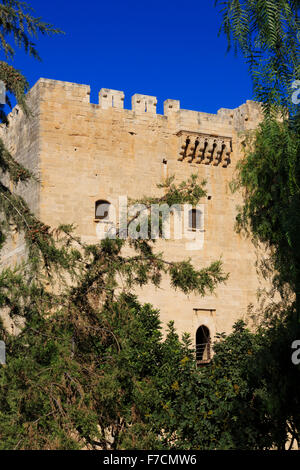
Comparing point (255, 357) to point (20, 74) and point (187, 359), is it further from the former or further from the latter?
point (20, 74)

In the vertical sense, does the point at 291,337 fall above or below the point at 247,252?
below

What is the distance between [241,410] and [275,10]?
183 inches

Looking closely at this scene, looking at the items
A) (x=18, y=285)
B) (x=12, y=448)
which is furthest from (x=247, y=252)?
(x=12, y=448)

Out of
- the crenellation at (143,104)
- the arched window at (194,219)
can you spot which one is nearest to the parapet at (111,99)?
the crenellation at (143,104)

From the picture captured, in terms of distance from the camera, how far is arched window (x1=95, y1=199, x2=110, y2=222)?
14320mm

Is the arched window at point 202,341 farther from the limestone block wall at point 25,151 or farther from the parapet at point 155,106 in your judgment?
the parapet at point 155,106

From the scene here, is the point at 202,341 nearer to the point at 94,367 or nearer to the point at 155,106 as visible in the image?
the point at 155,106

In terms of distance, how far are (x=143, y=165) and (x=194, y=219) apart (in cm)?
174

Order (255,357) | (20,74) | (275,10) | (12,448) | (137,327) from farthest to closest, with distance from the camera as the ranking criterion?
1. (137,327)
2. (255,357)
3. (20,74)
4. (12,448)
5. (275,10)

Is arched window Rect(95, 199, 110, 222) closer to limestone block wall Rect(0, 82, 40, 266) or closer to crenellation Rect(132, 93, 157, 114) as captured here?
limestone block wall Rect(0, 82, 40, 266)

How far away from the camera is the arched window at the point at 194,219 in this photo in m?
15.3

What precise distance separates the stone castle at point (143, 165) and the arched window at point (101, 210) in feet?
0.15

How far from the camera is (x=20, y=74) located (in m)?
7.91
